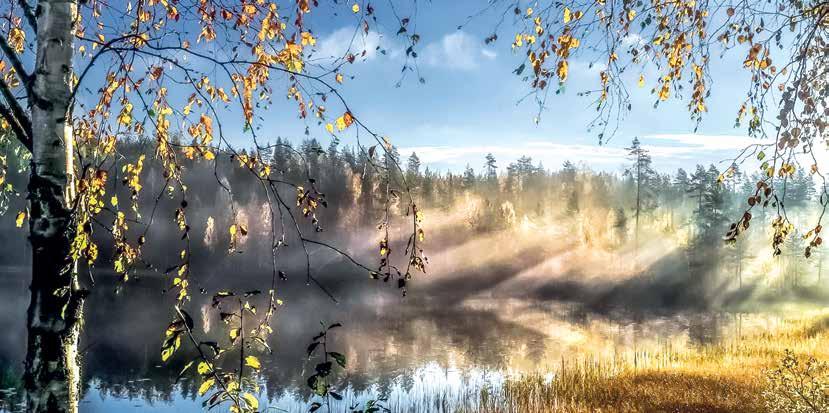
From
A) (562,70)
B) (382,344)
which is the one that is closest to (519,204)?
(382,344)

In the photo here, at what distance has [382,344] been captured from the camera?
1206 inches

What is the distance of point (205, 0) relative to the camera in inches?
223

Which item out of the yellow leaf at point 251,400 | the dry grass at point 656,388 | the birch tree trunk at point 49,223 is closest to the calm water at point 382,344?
the dry grass at point 656,388

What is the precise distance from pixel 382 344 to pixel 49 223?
27.7 m

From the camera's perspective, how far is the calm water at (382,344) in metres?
19.7

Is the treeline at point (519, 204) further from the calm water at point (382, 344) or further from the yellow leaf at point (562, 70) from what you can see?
→ the yellow leaf at point (562, 70)

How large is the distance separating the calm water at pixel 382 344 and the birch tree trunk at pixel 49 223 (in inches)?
89.5

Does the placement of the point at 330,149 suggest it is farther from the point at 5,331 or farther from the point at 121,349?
the point at 5,331

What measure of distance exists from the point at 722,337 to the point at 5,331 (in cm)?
3986

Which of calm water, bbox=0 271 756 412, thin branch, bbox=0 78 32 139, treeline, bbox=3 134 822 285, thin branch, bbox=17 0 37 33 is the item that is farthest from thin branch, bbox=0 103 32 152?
treeline, bbox=3 134 822 285

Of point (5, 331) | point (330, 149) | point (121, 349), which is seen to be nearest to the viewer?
point (330, 149)

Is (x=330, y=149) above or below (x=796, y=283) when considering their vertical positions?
above

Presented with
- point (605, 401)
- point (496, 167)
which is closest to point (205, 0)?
point (605, 401)

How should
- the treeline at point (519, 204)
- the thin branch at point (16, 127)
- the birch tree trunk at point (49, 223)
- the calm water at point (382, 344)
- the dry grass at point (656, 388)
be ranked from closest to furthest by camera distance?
the birch tree trunk at point (49, 223) < the thin branch at point (16, 127) < the dry grass at point (656, 388) < the calm water at point (382, 344) < the treeline at point (519, 204)
